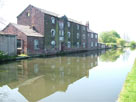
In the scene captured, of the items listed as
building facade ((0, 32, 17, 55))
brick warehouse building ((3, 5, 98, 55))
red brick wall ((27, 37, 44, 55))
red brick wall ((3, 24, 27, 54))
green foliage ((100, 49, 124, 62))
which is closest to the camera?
building facade ((0, 32, 17, 55))

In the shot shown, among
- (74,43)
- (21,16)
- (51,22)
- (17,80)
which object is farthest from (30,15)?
(17,80)

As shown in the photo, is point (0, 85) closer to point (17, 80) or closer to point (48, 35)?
point (17, 80)

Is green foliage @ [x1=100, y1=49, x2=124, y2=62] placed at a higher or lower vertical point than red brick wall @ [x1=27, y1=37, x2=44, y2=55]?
lower

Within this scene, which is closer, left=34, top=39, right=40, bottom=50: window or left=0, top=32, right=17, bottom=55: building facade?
left=0, top=32, right=17, bottom=55: building facade

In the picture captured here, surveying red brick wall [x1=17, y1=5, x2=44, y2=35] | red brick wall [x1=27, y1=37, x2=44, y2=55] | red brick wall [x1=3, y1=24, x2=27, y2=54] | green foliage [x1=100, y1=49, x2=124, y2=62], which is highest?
red brick wall [x1=17, y1=5, x2=44, y2=35]

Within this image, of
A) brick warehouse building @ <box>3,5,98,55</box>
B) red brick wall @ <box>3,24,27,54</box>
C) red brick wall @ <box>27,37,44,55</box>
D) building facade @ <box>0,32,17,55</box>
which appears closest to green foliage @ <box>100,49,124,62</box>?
brick warehouse building @ <box>3,5,98,55</box>

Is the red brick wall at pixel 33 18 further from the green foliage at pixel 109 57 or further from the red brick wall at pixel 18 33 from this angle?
the green foliage at pixel 109 57

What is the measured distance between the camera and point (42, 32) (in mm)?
27641

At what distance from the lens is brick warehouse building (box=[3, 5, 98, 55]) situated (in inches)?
940

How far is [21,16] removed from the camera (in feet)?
100

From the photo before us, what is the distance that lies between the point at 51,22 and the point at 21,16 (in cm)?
695

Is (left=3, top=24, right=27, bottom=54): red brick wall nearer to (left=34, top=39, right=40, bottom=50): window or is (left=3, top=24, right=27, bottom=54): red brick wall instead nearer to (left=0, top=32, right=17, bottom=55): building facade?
(left=34, top=39, right=40, bottom=50): window

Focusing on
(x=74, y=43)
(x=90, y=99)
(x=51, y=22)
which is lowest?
(x=90, y=99)

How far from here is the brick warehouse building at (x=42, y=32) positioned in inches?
940
